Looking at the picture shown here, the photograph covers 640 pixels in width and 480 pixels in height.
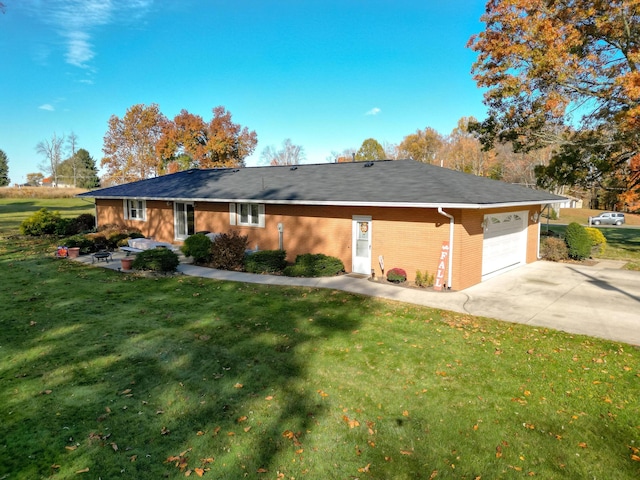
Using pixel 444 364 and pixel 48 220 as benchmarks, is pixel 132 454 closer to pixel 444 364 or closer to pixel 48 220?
pixel 444 364

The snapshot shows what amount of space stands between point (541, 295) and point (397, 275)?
436 cm

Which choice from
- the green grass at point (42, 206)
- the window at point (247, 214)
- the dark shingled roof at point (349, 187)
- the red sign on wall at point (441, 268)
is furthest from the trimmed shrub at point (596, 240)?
the green grass at point (42, 206)

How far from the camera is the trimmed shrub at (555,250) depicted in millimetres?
18250

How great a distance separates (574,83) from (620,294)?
38.8ft

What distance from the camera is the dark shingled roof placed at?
12680 millimetres

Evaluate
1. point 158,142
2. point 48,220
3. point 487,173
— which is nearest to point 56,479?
point 48,220

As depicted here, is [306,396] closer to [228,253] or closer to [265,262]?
[265,262]

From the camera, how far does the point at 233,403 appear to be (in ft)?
18.0

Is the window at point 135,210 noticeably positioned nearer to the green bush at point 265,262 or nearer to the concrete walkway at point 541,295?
the concrete walkway at point 541,295

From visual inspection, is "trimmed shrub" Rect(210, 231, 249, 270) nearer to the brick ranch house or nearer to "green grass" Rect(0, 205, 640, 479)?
the brick ranch house

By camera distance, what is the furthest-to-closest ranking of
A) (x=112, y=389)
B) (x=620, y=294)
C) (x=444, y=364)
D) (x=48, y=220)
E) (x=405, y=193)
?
1. (x=48, y=220)
2. (x=405, y=193)
3. (x=620, y=294)
4. (x=444, y=364)
5. (x=112, y=389)

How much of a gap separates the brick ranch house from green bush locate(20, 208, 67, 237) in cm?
657

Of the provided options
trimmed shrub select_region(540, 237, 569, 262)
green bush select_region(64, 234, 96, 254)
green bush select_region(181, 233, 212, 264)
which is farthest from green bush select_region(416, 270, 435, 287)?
green bush select_region(64, 234, 96, 254)

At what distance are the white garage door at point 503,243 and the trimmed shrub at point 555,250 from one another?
2069 mm
